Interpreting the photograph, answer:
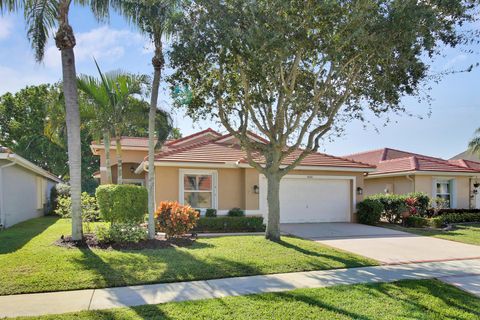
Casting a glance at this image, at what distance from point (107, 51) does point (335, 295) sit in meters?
10.5

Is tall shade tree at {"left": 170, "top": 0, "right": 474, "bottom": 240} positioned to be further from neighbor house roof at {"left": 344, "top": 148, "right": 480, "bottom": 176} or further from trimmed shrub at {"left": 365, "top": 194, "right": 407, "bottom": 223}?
neighbor house roof at {"left": 344, "top": 148, "right": 480, "bottom": 176}

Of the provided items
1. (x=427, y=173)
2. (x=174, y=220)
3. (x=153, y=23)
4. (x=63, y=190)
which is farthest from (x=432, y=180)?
(x=63, y=190)

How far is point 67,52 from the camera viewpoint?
10070 millimetres

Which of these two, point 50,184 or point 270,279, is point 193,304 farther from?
point 50,184

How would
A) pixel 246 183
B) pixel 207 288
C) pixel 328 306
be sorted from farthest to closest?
1. pixel 246 183
2. pixel 207 288
3. pixel 328 306

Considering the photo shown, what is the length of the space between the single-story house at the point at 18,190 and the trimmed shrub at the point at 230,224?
791cm

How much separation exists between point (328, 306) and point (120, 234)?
257 inches

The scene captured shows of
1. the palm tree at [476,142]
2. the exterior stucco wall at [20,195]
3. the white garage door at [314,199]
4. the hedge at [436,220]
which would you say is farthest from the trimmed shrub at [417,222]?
the exterior stucco wall at [20,195]

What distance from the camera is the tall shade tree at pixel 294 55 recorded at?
30.3 feet

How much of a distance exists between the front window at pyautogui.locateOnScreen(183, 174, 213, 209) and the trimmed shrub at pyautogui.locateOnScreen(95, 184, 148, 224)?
174 inches

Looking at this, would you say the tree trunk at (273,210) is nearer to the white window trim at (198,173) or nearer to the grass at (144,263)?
the grass at (144,263)

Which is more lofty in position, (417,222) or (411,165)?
(411,165)

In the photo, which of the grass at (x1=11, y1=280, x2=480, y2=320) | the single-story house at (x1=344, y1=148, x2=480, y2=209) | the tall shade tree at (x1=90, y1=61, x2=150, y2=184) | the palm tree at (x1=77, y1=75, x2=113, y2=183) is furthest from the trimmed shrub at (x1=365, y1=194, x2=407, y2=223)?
the palm tree at (x1=77, y1=75, x2=113, y2=183)

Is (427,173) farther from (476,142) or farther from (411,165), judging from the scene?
(476,142)
